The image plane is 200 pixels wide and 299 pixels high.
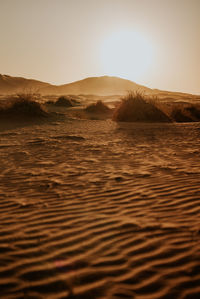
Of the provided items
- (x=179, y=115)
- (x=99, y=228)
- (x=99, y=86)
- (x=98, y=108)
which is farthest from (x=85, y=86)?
(x=99, y=228)

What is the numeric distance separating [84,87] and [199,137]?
137836 millimetres

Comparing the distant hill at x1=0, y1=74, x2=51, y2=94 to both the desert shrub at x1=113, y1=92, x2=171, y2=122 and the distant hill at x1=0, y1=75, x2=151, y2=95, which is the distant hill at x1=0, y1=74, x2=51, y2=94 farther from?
the desert shrub at x1=113, y1=92, x2=171, y2=122

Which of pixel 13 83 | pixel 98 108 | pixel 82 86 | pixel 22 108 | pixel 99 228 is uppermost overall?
pixel 82 86

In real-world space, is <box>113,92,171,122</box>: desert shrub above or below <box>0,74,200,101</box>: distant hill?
below

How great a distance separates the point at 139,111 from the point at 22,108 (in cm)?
596

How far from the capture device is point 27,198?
10.4 feet

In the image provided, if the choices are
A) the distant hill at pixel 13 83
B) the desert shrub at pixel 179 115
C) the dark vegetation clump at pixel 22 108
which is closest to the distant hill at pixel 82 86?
the distant hill at pixel 13 83

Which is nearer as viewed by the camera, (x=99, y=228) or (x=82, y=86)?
(x=99, y=228)

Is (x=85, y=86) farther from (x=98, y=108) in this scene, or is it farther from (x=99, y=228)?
(x=99, y=228)

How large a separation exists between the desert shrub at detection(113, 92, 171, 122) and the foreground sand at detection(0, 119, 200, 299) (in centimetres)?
752

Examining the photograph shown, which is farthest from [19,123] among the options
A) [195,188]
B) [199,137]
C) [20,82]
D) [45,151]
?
[20,82]

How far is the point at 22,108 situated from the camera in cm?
1212

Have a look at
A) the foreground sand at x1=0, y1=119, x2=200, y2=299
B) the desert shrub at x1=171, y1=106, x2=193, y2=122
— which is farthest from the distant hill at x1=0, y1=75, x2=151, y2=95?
the foreground sand at x1=0, y1=119, x2=200, y2=299

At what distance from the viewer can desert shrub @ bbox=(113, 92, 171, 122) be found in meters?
12.3
